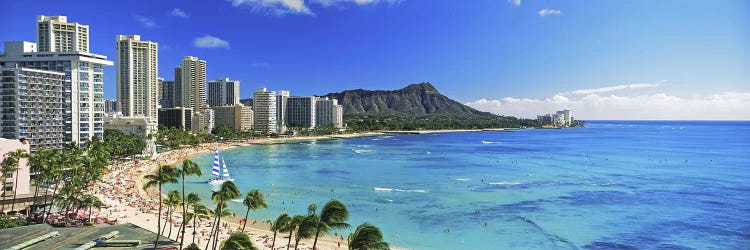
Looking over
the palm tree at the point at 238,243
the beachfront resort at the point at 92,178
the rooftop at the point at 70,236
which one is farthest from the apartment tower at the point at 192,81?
the palm tree at the point at 238,243

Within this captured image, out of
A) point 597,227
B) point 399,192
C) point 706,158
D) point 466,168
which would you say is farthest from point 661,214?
point 706,158

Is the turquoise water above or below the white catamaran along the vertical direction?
below

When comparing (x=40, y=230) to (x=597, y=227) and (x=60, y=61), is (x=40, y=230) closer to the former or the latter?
(x=597, y=227)

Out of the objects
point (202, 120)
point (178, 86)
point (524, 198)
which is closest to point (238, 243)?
point (524, 198)

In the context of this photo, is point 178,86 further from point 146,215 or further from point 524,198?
point 524,198

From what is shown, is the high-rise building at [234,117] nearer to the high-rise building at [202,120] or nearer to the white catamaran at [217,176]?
the high-rise building at [202,120]

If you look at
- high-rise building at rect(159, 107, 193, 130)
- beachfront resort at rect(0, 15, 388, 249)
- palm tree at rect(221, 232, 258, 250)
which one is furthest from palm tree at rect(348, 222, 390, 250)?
high-rise building at rect(159, 107, 193, 130)

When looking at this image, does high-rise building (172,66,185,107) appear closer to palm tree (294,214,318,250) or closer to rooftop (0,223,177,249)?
Result: rooftop (0,223,177,249)
